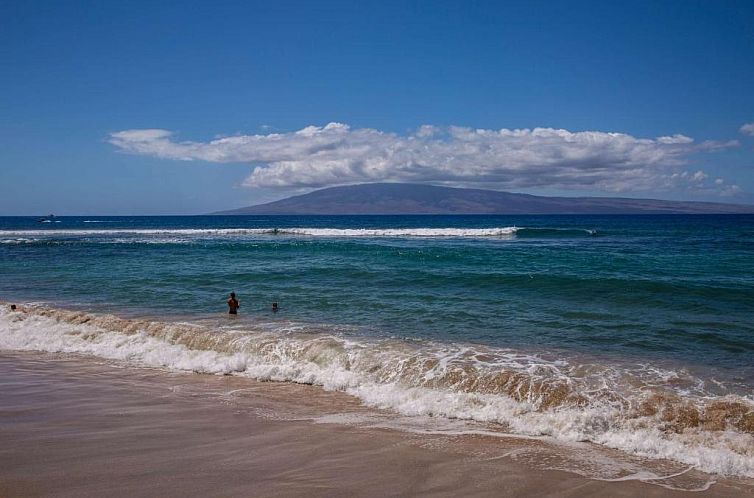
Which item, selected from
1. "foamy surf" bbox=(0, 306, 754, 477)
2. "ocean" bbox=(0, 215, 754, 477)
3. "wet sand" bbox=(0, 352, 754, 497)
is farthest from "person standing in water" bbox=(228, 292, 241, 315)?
"wet sand" bbox=(0, 352, 754, 497)

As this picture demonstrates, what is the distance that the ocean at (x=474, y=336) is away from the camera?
25.8 ft

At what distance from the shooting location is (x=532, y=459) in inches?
254

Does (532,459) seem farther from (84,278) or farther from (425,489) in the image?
(84,278)

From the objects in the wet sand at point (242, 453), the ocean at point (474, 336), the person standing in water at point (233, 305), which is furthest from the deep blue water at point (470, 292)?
the wet sand at point (242, 453)

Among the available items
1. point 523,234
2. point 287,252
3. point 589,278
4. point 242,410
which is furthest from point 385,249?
point 242,410

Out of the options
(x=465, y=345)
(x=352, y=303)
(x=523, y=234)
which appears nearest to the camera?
(x=465, y=345)

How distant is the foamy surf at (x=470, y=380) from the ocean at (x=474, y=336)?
0.03m

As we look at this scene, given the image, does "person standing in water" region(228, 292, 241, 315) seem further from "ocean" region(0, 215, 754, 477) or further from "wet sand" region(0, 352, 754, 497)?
"wet sand" region(0, 352, 754, 497)

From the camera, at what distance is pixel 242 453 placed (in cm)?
639

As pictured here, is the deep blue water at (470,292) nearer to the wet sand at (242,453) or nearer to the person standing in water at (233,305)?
the person standing in water at (233,305)

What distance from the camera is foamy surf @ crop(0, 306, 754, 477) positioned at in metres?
7.27

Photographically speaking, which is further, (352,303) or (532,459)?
(352,303)

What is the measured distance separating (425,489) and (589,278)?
1784 cm

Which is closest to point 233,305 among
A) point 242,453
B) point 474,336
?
point 474,336
